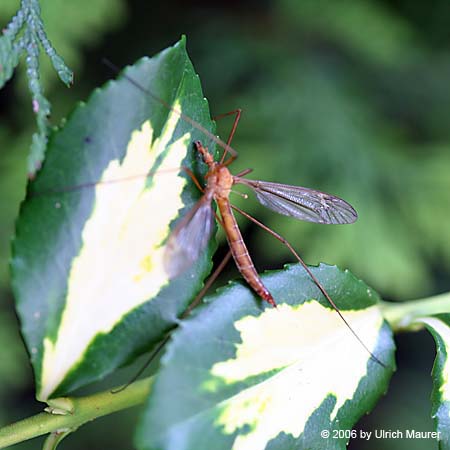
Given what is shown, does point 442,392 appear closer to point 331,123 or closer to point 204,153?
point 204,153

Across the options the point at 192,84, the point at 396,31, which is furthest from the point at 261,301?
the point at 396,31

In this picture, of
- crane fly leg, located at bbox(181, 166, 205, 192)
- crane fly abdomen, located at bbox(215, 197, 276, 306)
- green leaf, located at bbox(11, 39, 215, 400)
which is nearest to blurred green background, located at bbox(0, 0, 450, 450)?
crane fly abdomen, located at bbox(215, 197, 276, 306)

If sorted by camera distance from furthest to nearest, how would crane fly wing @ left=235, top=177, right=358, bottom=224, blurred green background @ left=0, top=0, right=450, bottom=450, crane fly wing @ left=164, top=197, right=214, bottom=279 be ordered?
blurred green background @ left=0, top=0, right=450, bottom=450 < crane fly wing @ left=235, top=177, right=358, bottom=224 < crane fly wing @ left=164, top=197, right=214, bottom=279

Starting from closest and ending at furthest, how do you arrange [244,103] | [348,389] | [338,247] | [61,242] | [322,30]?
[61,242]
[348,389]
[338,247]
[244,103]
[322,30]

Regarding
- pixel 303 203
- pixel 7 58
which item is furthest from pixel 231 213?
pixel 7 58

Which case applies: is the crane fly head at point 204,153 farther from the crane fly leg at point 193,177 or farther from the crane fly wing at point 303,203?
the crane fly wing at point 303,203

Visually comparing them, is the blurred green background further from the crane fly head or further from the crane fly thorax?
the crane fly head

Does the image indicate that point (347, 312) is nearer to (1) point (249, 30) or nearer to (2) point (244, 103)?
(2) point (244, 103)
